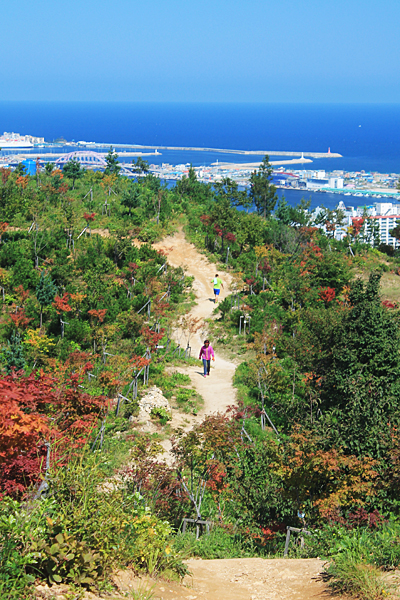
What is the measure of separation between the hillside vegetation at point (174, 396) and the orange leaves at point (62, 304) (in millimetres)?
70

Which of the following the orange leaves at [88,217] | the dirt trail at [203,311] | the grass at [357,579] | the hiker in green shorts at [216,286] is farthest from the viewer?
the orange leaves at [88,217]

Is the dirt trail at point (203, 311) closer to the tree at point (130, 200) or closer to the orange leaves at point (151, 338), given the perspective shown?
the orange leaves at point (151, 338)

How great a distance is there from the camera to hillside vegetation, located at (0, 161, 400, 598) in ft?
15.9

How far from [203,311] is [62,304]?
467 cm

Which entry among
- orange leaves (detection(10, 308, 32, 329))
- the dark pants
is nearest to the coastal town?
the dark pants

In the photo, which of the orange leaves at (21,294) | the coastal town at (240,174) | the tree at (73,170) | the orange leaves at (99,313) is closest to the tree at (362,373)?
the orange leaves at (99,313)

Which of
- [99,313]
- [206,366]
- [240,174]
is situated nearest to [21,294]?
[99,313]

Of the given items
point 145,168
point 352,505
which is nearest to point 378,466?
point 352,505

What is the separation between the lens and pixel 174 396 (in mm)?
12125

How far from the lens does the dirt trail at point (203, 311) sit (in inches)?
483

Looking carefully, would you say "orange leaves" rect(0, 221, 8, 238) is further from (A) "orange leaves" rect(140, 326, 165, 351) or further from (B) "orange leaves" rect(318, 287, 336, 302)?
(B) "orange leaves" rect(318, 287, 336, 302)

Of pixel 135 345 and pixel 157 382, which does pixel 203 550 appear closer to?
pixel 157 382

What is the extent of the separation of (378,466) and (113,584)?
3807 mm

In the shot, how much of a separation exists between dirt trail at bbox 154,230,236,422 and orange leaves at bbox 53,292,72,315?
11.7 feet
